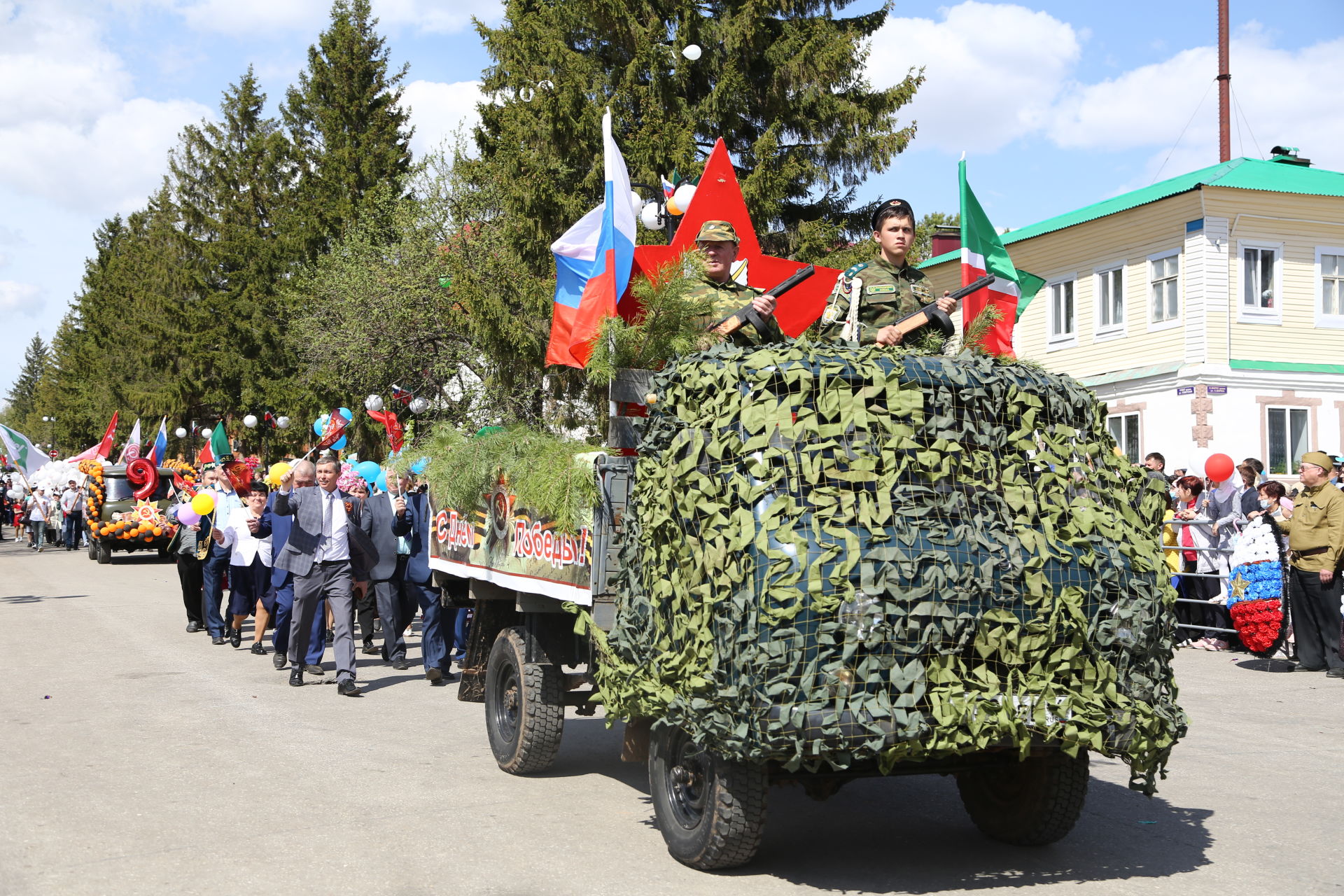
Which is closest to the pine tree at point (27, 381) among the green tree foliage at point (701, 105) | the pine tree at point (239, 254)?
the pine tree at point (239, 254)

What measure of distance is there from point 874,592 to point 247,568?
38.6ft

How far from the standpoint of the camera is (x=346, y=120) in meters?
46.3

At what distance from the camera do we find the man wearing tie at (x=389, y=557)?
12.2 metres

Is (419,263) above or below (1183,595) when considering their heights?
above

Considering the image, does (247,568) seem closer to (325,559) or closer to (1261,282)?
(325,559)

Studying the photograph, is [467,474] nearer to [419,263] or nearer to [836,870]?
[836,870]

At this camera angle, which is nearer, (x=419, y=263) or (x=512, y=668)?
(x=512, y=668)

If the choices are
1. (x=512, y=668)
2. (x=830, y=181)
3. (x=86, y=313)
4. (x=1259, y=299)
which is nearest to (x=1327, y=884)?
(x=512, y=668)

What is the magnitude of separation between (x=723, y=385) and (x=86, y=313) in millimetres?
74719

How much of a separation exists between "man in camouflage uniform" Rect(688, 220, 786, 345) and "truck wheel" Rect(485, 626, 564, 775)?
2.23m

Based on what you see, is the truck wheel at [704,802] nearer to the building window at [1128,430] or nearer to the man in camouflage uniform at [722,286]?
the man in camouflage uniform at [722,286]

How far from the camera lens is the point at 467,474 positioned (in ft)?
25.4

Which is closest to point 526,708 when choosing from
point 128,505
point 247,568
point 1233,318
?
point 247,568

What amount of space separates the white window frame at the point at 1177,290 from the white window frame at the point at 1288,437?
2534 mm
